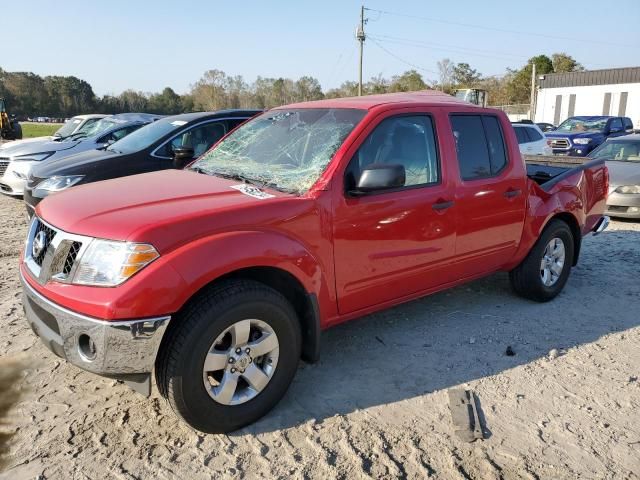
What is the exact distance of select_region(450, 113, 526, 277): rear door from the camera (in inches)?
156

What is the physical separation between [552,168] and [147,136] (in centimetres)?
525

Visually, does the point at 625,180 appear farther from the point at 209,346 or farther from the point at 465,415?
the point at 209,346

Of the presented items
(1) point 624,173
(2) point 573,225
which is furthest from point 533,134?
(2) point 573,225

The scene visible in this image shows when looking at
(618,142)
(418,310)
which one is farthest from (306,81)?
(418,310)

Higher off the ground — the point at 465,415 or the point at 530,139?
the point at 530,139

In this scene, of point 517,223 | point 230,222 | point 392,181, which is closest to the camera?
point 230,222

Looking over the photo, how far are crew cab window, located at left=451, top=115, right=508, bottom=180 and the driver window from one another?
4.06 metres

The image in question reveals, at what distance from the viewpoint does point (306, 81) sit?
69938 mm

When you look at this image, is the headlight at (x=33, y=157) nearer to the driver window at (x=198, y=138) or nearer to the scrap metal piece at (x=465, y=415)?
the driver window at (x=198, y=138)

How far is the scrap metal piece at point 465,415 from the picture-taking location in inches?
115

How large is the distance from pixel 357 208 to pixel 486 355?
1.62 m

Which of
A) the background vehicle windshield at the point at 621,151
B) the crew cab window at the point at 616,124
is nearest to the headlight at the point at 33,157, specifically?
the background vehicle windshield at the point at 621,151

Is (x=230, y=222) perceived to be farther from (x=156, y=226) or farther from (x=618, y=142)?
(x=618, y=142)

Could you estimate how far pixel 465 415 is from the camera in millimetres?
3096
